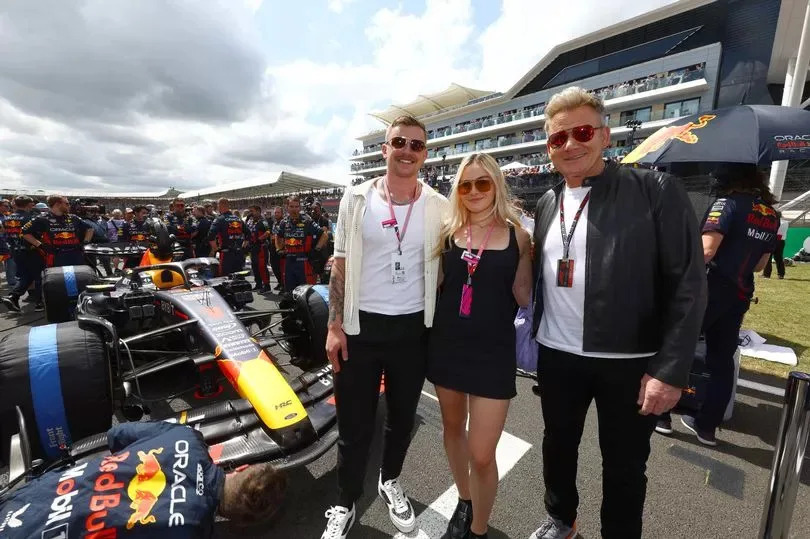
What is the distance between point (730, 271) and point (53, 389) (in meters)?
4.40

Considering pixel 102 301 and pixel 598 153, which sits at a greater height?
pixel 598 153

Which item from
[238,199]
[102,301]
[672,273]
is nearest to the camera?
[672,273]

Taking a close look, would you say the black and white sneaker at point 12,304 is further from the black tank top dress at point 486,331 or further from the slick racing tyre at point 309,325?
the black tank top dress at point 486,331

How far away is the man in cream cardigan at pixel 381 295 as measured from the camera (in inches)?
71.7

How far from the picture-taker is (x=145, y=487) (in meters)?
1.36

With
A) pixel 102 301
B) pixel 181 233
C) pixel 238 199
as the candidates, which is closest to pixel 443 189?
pixel 181 233

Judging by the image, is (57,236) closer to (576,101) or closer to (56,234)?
(56,234)

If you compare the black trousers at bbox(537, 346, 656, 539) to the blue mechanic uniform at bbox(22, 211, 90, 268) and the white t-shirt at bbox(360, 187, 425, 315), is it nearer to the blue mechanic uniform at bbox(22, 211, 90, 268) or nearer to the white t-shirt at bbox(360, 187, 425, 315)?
the white t-shirt at bbox(360, 187, 425, 315)

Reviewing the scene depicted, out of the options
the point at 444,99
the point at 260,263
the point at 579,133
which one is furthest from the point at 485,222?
the point at 444,99

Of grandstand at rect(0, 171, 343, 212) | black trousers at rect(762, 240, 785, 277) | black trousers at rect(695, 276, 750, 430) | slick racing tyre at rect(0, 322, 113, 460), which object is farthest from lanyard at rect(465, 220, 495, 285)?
grandstand at rect(0, 171, 343, 212)

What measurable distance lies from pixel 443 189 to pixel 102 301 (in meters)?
31.0

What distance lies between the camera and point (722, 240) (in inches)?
101

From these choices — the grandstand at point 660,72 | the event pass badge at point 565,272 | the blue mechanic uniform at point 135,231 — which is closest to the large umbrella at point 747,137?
the event pass badge at point 565,272

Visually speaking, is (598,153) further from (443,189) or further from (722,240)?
(443,189)
